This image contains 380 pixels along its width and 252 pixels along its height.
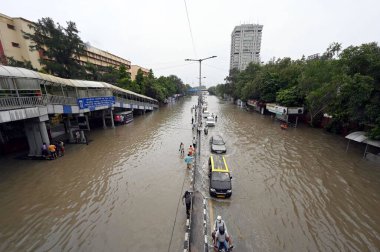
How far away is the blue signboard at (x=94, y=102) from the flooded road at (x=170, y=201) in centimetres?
609

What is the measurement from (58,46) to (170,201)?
34367 millimetres

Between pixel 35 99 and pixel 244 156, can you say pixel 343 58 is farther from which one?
pixel 35 99

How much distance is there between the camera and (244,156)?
54.9 feet

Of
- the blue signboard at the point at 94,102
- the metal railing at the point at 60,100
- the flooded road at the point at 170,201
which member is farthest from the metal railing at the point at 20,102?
the blue signboard at the point at 94,102

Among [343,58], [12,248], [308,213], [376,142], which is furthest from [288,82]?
[12,248]

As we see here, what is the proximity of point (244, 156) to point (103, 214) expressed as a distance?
41.6 feet

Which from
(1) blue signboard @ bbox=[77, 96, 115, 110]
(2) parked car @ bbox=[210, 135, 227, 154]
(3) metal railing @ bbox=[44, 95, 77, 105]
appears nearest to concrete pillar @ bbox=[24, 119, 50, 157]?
(3) metal railing @ bbox=[44, 95, 77, 105]

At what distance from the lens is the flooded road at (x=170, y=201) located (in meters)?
7.27

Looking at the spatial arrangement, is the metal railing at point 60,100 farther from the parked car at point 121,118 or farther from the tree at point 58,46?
the tree at point 58,46

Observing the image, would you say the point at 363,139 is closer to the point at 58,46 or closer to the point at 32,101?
the point at 32,101

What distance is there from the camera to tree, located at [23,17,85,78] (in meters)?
28.4

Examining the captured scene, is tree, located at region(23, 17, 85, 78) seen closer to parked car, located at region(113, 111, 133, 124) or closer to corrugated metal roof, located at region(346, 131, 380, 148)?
parked car, located at region(113, 111, 133, 124)

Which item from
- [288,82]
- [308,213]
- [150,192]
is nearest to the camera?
[308,213]

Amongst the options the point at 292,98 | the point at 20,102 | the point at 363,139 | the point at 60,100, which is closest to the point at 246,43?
the point at 292,98
